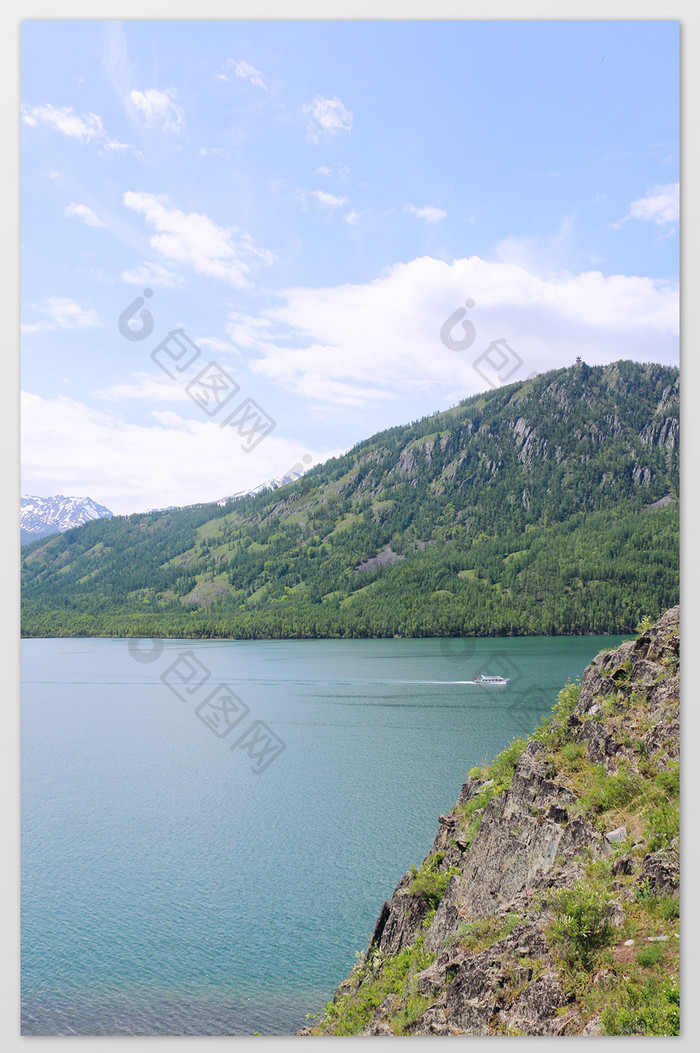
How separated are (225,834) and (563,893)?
1634 centimetres

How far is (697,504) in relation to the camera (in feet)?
20.8

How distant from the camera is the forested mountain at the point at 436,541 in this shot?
88.4 metres

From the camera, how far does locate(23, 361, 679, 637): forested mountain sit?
88375 mm

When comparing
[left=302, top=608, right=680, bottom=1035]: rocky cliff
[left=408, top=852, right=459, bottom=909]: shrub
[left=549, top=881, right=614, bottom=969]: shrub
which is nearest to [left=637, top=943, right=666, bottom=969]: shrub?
[left=302, top=608, right=680, bottom=1035]: rocky cliff

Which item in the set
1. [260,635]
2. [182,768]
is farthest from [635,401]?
[182,768]

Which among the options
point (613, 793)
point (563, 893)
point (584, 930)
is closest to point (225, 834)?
point (613, 793)

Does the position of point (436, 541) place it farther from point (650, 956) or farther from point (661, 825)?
point (650, 956)

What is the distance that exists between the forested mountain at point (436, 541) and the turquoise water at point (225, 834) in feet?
153

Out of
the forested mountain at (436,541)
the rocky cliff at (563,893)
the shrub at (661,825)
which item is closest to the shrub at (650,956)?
the rocky cliff at (563,893)

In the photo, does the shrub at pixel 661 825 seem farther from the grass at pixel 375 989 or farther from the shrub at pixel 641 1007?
the grass at pixel 375 989

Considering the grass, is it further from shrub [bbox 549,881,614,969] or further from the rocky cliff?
shrub [bbox 549,881,614,969]

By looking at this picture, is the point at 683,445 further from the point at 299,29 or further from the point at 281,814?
the point at 281,814

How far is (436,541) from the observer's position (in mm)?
121750
